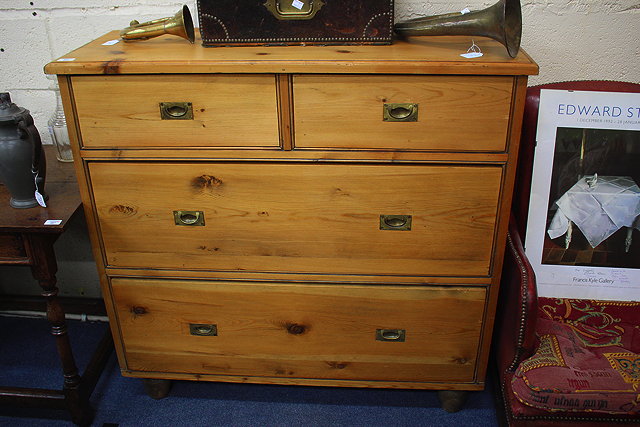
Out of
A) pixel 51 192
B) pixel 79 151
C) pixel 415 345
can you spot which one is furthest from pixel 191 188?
pixel 415 345

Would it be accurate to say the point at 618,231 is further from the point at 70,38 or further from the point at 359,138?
the point at 70,38

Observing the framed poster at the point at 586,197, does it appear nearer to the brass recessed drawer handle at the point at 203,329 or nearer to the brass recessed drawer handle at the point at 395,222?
the brass recessed drawer handle at the point at 395,222

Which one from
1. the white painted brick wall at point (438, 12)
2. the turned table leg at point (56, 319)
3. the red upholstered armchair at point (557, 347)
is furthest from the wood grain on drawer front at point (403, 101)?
the turned table leg at point (56, 319)

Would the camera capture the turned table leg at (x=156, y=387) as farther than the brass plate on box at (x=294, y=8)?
Yes

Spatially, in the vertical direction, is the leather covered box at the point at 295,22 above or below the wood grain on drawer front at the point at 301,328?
above

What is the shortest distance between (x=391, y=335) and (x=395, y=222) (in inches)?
16.8

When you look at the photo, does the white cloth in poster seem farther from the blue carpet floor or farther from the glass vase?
the glass vase

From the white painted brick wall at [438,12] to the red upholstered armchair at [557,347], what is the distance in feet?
0.72

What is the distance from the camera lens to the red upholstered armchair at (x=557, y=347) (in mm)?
1642

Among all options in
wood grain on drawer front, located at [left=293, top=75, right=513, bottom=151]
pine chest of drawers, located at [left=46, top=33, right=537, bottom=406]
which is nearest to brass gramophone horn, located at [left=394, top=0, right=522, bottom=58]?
pine chest of drawers, located at [left=46, top=33, right=537, bottom=406]

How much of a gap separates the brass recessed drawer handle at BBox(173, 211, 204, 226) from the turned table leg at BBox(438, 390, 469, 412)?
1083 millimetres

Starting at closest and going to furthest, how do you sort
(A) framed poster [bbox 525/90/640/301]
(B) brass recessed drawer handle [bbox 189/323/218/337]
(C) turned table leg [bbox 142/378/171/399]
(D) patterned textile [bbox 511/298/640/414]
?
(D) patterned textile [bbox 511/298/640/414] < (A) framed poster [bbox 525/90/640/301] < (B) brass recessed drawer handle [bbox 189/323/218/337] < (C) turned table leg [bbox 142/378/171/399]

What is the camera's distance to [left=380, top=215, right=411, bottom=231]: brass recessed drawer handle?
5.64 ft

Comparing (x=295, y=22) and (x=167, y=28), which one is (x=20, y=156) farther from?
(x=295, y=22)
